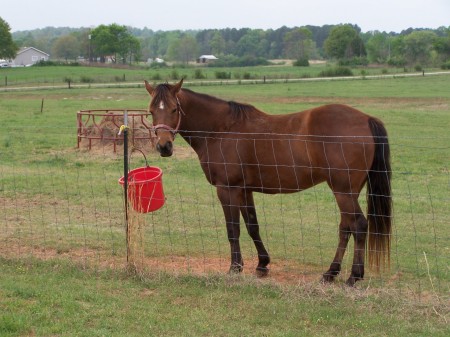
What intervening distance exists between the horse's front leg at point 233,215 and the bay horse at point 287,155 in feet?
0.04

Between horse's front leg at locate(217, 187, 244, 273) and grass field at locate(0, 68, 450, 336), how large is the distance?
256 millimetres

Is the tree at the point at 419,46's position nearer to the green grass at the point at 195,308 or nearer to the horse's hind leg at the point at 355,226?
the horse's hind leg at the point at 355,226

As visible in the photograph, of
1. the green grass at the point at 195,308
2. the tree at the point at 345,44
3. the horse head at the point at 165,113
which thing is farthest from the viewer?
the tree at the point at 345,44

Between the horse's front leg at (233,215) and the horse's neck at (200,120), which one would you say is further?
the horse's neck at (200,120)

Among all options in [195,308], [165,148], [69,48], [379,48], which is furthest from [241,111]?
[69,48]

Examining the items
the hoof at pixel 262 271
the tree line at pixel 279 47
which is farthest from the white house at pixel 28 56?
the hoof at pixel 262 271

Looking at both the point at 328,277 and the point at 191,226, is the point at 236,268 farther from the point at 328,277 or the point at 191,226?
the point at 191,226

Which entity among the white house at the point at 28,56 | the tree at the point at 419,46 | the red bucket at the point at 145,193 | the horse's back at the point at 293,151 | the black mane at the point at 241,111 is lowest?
the white house at the point at 28,56

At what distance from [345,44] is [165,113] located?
117154 mm

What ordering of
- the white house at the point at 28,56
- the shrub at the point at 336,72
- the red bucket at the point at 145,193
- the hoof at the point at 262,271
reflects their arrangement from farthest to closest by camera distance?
1. the white house at the point at 28,56
2. the shrub at the point at 336,72
3. the hoof at the point at 262,271
4. the red bucket at the point at 145,193

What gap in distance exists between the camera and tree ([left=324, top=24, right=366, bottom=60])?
118875mm

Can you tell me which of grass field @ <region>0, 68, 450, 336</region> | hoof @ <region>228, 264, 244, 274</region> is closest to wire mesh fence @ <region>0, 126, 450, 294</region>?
grass field @ <region>0, 68, 450, 336</region>

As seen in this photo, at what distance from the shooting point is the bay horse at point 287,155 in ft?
23.5

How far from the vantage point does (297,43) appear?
161750 millimetres
